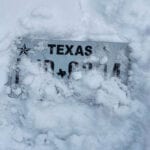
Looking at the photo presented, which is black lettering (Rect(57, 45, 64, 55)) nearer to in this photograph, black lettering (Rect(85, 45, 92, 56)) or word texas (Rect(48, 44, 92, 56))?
word texas (Rect(48, 44, 92, 56))

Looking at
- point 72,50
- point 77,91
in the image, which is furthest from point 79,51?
point 77,91

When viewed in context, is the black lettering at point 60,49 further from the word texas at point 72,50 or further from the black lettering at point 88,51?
the black lettering at point 88,51

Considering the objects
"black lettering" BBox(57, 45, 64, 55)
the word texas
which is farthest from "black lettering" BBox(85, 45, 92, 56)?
"black lettering" BBox(57, 45, 64, 55)

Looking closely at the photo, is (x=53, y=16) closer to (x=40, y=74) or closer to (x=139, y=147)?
(x=40, y=74)

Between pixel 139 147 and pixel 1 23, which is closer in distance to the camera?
pixel 139 147

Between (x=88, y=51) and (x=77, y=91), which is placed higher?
(x=88, y=51)

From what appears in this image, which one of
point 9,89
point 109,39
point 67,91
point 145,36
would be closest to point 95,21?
point 109,39

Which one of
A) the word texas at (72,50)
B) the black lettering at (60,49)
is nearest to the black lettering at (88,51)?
the word texas at (72,50)

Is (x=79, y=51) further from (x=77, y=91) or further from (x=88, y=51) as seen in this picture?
(x=77, y=91)
